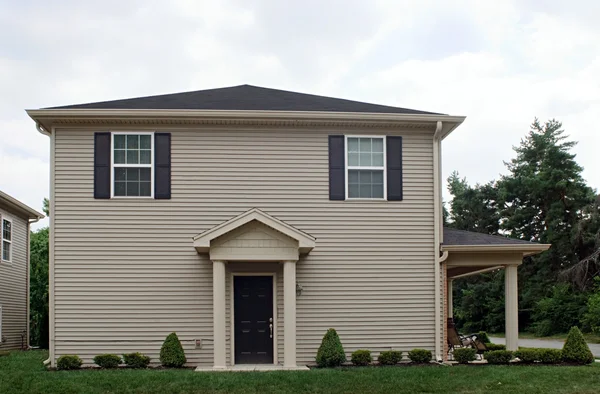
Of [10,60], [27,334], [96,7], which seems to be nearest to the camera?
[96,7]

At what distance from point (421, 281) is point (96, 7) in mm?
12038

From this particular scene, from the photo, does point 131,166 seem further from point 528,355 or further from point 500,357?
point 528,355

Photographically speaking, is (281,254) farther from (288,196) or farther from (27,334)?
(27,334)

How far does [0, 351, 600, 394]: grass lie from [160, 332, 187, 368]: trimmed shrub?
0.73 meters

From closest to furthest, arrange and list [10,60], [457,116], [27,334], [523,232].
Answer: [457,116] → [10,60] → [27,334] → [523,232]

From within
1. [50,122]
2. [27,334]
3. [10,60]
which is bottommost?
[27,334]

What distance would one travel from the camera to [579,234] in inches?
1389

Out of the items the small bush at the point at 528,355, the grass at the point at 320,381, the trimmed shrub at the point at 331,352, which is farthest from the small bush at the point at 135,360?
the small bush at the point at 528,355

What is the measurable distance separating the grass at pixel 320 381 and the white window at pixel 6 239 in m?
10.1

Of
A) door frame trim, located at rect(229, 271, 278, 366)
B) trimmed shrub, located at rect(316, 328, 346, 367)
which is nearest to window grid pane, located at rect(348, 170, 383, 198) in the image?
door frame trim, located at rect(229, 271, 278, 366)

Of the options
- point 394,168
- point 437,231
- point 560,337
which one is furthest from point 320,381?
point 560,337

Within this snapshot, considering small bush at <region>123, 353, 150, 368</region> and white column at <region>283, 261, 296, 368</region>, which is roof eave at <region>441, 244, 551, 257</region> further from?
small bush at <region>123, 353, 150, 368</region>

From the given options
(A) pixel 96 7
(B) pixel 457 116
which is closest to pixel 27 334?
(A) pixel 96 7

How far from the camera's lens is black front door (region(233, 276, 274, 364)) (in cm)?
1517
